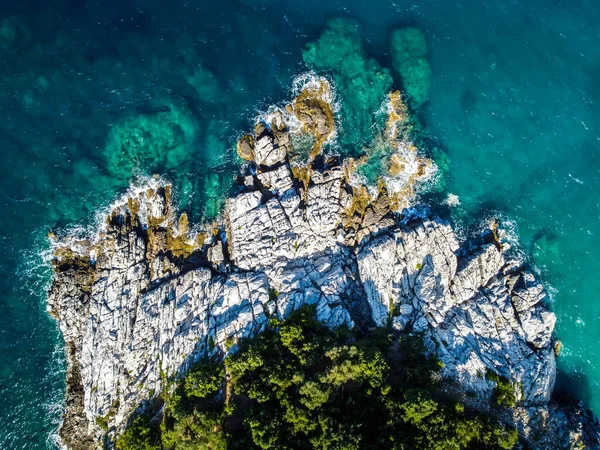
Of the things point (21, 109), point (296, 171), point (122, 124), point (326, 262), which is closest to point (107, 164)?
Answer: point (122, 124)

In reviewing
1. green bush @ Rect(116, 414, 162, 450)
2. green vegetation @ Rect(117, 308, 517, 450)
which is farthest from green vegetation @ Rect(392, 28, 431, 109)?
green bush @ Rect(116, 414, 162, 450)

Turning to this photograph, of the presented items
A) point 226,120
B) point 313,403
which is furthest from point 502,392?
point 226,120

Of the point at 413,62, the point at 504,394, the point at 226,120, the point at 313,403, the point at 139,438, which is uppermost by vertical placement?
the point at 413,62

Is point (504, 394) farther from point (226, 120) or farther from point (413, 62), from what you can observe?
point (226, 120)

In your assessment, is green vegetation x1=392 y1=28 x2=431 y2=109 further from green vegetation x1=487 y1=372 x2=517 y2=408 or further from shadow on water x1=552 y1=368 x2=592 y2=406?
shadow on water x1=552 y1=368 x2=592 y2=406

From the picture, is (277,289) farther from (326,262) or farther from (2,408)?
(2,408)

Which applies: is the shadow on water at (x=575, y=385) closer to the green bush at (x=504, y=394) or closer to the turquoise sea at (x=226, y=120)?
the turquoise sea at (x=226, y=120)
